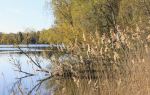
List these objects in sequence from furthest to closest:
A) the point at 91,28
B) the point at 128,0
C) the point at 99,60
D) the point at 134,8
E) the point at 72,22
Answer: the point at 72,22 → the point at 91,28 → the point at 128,0 → the point at 134,8 → the point at 99,60

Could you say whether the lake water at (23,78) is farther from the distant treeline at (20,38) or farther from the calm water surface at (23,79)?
the distant treeline at (20,38)

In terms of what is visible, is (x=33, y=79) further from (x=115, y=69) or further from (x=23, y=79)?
(x=115, y=69)

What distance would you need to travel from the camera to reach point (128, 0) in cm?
2294

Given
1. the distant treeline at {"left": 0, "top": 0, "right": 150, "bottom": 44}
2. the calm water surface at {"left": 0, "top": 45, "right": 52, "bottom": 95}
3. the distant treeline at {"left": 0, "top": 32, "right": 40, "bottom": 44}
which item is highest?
the distant treeline at {"left": 0, "top": 0, "right": 150, "bottom": 44}

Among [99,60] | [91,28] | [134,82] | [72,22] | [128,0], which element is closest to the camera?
[134,82]

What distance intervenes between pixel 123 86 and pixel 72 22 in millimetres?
22449

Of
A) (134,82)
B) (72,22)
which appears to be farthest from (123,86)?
(72,22)

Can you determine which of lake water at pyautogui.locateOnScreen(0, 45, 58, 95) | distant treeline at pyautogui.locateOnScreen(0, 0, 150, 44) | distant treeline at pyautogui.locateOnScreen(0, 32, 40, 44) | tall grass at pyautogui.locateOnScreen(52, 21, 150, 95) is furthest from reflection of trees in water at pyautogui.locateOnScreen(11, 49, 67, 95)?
distant treeline at pyautogui.locateOnScreen(0, 0, 150, 44)

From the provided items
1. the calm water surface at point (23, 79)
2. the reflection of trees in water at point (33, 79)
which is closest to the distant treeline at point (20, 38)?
the calm water surface at point (23, 79)

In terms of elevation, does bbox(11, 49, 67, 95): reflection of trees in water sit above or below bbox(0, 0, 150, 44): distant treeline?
below

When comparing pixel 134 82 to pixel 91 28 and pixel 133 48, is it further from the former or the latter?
pixel 91 28

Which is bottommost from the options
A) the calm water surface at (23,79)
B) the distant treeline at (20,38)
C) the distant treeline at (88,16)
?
the calm water surface at (23,79)

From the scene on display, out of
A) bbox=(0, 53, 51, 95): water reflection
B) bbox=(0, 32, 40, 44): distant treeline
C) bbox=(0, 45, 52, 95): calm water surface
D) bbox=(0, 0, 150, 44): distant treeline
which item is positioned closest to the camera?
bbox=(0, 53, 51, 95): water reflection

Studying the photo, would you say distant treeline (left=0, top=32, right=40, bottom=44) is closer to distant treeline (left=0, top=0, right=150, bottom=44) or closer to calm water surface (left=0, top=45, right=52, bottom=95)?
distant treeline (left=0, top=0, right=150, bottom=44)
